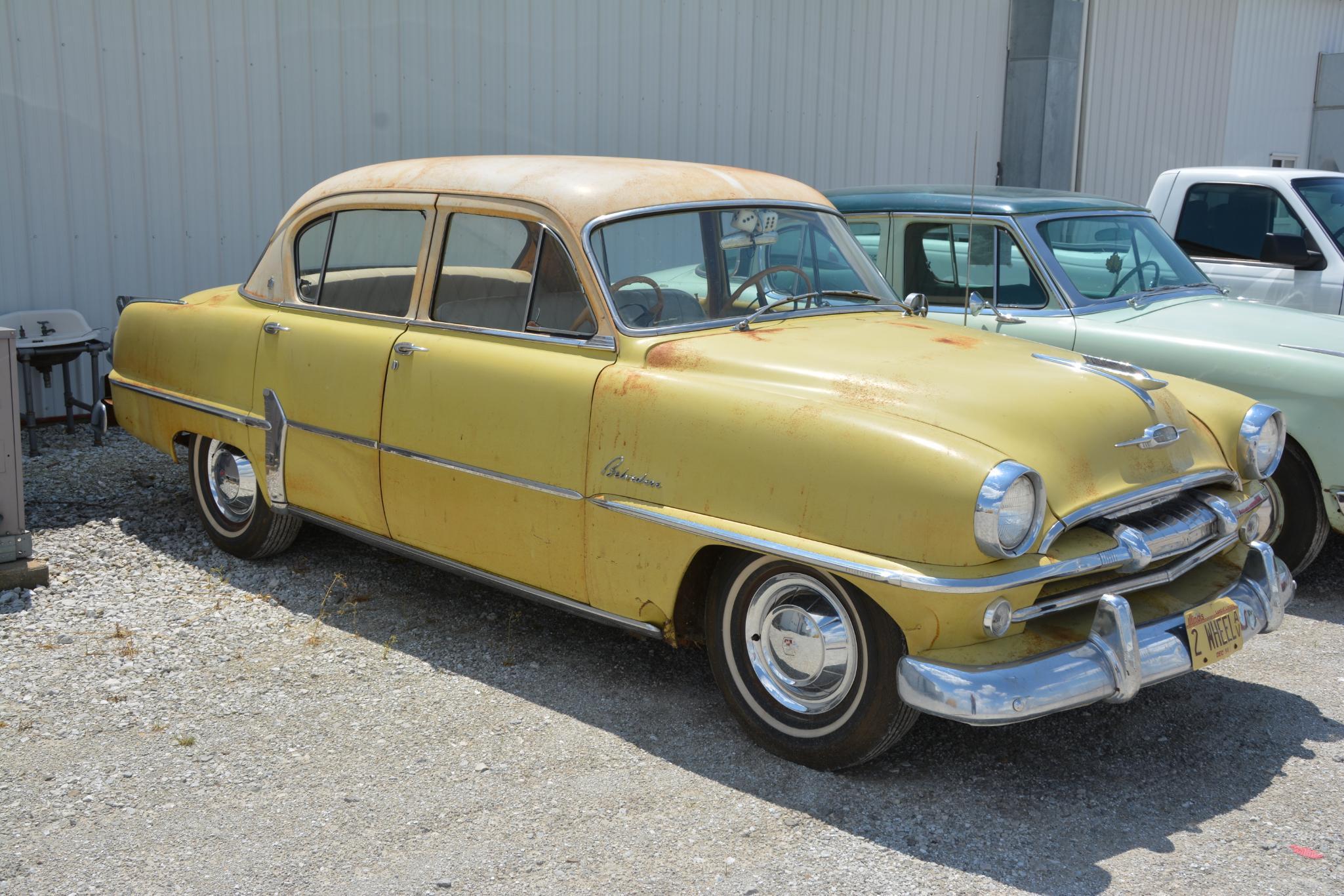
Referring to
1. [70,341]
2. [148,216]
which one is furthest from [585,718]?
[148,216]

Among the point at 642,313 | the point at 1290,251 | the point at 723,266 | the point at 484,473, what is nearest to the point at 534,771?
the point at 484,473

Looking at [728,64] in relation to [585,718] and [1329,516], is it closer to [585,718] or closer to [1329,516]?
[1329,516]

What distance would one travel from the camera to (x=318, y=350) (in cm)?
486

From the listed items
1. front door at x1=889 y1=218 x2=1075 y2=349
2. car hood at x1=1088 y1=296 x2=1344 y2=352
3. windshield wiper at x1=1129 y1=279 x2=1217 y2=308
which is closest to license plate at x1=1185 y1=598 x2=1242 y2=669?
car hood at x1=1088 y1=296 x2=1344 y2=352

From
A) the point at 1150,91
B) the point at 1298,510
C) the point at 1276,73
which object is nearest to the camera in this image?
the point at 1298,510

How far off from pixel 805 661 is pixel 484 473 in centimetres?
129

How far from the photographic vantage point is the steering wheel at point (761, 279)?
4.39 metres

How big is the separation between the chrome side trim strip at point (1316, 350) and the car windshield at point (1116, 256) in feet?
2.90

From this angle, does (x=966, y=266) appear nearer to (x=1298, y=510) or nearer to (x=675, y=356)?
(x=1298, y=510)

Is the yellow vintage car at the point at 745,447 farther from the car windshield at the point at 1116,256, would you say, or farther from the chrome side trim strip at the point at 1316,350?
the car windshield at the point at 1116,256

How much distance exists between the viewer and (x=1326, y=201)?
7414 mm

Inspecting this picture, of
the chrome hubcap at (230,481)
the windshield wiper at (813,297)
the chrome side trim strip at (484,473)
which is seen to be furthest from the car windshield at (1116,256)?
the chrome hubcap at (230,481)

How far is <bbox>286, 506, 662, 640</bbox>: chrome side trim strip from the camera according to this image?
157 inches

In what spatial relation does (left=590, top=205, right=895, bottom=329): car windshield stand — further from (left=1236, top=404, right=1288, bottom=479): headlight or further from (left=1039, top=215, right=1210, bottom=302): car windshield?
(left=1039, top=215, right=1210, bottom=302): car windshield
